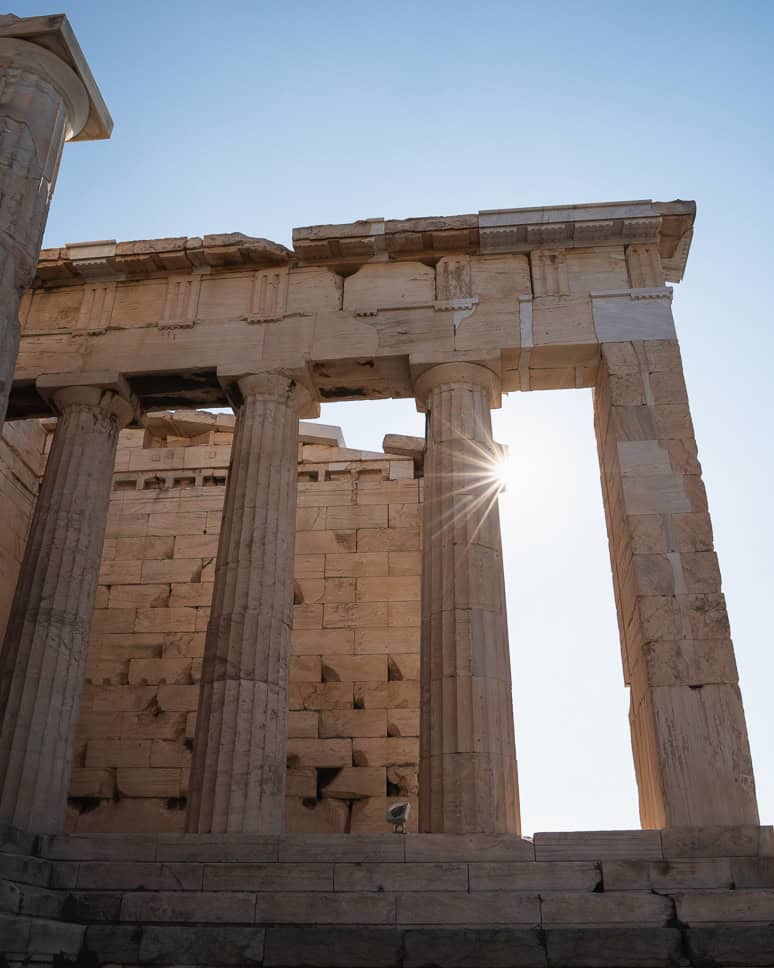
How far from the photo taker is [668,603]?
14469mm

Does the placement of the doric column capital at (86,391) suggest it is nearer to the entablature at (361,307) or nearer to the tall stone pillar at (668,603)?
the entablature at (361,307)

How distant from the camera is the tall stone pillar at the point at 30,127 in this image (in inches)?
448

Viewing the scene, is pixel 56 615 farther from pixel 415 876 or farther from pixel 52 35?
pixel 52 35

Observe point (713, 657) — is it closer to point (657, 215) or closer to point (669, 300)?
point (669, 300)

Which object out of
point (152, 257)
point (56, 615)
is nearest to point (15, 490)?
point (152, 257)

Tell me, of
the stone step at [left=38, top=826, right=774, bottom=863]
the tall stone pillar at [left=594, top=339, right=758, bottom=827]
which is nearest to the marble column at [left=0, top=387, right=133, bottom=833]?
the stone step at [left=38, top=826, right=774, bottom=863]

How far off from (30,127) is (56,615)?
7.62 meters

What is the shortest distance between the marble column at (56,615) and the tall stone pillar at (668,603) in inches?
356

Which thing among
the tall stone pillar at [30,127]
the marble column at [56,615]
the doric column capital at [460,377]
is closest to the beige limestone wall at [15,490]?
the marble column at [56,615]

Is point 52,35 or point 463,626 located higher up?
point 52,35

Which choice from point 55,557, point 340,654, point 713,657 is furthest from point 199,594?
point 713,657

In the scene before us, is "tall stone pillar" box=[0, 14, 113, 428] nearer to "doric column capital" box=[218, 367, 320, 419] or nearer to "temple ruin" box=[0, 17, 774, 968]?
"temple ruin" box=[0, 17, 774, 968]

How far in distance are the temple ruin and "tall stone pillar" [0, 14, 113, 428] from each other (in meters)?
0.06

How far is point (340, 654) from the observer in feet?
66.0
